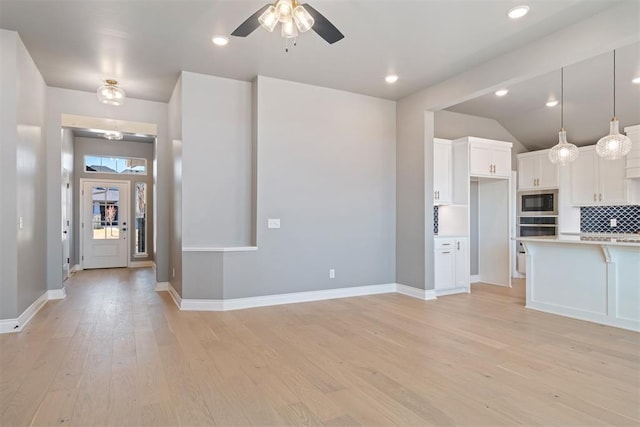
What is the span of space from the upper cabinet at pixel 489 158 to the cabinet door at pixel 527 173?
3.65 ft

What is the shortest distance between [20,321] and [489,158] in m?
6.67

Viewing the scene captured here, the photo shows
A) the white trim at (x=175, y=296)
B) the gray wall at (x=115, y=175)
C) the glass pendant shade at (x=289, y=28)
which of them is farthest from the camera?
the gray wall at (x=115, y=175)

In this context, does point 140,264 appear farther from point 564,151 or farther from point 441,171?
point 564,151

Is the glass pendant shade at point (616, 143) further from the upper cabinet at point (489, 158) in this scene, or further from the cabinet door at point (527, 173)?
the cabinet door at point (527, 173)

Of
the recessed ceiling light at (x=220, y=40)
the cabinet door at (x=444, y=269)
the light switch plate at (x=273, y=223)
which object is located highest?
the recessed ceiling light at (x=220, y=40)

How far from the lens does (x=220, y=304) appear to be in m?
4.61

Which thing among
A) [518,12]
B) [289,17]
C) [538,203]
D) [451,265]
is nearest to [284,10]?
[289,17]

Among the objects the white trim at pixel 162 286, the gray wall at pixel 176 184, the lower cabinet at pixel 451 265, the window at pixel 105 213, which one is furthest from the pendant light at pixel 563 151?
the window at pixel 105 213

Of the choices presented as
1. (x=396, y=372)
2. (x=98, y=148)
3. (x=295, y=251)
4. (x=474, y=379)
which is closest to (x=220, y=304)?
(x=295, y=251)

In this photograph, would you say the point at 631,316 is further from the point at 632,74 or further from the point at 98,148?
the point at 98,148

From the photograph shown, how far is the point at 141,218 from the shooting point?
29.8 ft

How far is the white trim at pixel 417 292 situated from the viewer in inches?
209

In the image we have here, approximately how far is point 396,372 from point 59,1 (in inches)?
163

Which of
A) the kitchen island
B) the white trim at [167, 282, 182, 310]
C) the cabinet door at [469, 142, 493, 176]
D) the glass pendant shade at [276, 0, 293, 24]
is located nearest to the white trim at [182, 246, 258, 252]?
the white trim at [167, 282, 182, 310]
